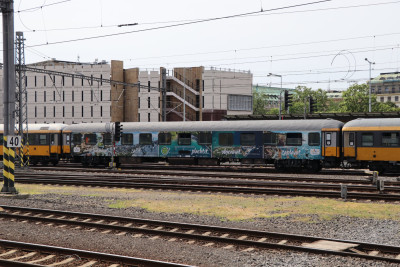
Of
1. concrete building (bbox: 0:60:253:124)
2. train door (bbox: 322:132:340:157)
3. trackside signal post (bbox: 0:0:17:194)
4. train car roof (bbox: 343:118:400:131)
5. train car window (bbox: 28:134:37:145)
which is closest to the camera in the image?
trackside signal post (bbox: 0:0:17:194)

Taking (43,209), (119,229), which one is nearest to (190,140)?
(43,209)

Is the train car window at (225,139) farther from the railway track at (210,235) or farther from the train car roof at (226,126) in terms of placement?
the railway track at (210,235)

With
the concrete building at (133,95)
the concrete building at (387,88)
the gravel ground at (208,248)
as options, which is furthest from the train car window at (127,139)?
the concrete building at (387,88)

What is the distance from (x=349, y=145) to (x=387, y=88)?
13480 cm

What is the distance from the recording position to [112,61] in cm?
8388

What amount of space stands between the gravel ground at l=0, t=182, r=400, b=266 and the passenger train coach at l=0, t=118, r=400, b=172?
15.7 m

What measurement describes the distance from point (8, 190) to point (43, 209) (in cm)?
462

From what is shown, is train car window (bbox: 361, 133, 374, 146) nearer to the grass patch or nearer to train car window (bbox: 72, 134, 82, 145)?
the grass patch

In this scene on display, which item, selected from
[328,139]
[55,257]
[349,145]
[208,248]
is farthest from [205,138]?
[55,257]

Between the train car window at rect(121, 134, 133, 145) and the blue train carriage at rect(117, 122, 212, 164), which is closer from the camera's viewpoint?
the blue train carriage at rect(117, 122, 212, 164)

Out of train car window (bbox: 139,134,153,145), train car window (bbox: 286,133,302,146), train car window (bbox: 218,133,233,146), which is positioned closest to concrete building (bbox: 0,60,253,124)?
train car window (bbox: 139,134,153,145)

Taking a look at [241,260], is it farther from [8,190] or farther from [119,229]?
[8,190]

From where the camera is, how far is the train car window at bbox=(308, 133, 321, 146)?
30.6 meters

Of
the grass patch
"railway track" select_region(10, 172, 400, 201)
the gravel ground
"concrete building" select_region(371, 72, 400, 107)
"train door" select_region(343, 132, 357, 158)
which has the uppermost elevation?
"concrete building" select_region(371, 72, 400, 107)
